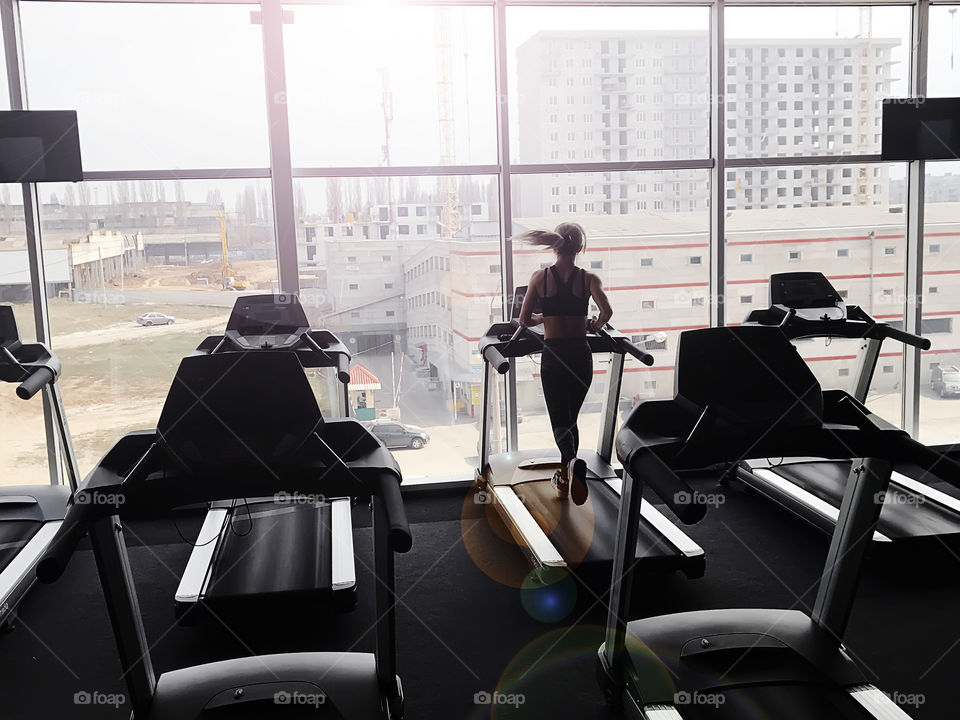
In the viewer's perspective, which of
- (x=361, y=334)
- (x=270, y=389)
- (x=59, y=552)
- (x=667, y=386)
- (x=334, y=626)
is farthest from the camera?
(x=667, y=386)

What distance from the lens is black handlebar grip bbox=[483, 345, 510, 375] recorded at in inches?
172

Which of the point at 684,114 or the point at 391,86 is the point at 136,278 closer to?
the point at 391,86

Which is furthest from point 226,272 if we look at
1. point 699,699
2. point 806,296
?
point 699,699

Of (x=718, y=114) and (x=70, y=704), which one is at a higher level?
(x=718, y=114)

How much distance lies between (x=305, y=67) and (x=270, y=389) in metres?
3.29

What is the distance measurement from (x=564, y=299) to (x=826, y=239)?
7.85 feet

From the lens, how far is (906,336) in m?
4.82

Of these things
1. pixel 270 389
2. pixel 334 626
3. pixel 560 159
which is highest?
pixel 560 159

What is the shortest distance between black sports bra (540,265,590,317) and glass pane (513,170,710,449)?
39.5 inches

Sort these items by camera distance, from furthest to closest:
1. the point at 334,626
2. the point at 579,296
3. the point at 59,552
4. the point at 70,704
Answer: the point at 579,296
the point at 334,626
the point at 70,704
the point at 59,552

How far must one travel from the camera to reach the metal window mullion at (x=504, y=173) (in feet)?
17.6

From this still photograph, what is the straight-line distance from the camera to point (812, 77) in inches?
228

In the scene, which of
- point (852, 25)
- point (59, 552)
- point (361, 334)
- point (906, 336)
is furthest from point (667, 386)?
point (59, 552)

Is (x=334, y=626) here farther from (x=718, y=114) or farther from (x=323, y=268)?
(x=718, y=114)
